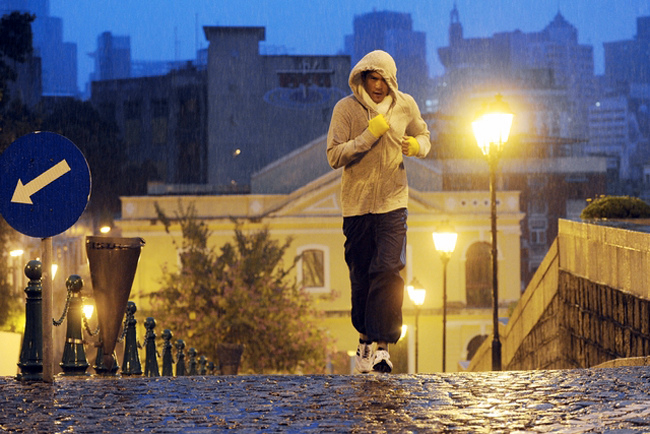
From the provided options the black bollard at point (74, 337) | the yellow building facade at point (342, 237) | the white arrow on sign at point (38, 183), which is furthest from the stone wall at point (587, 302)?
the yellow building facade at point (342, 237)

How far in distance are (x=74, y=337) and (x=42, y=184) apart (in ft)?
5.19

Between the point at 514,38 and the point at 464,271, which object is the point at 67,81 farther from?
the point at 464,271

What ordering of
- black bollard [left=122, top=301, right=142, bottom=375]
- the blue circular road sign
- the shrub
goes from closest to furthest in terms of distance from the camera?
the blue circular road sign
black bollard [left=122, top=301, right=142, bottom=375]
the shrub

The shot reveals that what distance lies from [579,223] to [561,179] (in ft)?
162

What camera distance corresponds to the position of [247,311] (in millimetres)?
27578

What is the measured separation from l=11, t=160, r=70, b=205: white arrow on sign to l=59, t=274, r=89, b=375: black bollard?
1251mm

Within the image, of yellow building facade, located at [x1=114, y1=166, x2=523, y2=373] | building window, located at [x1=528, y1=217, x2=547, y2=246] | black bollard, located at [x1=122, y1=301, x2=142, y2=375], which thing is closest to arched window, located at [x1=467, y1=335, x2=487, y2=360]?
yellow building facade, located at [x1=114, y1=166, x2=523, y2=373]

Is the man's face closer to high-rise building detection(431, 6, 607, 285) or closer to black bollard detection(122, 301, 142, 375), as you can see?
black bollard detection(122, 301, 142, 375)

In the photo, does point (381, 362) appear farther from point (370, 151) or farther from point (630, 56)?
point (630, 56)

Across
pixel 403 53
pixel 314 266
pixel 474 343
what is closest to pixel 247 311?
pixel 314 266

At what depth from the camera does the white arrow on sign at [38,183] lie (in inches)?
239

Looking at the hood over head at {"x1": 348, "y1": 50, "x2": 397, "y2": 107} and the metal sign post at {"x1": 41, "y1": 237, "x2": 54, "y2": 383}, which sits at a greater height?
the hood over head at {"x1": 348, "y1": 50, "x2": 397, "y2": 107}

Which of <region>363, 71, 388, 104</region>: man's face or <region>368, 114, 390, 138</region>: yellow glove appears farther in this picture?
<region>363, 71, 388, 104</region>: man's face

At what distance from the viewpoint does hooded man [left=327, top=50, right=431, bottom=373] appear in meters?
6.73
